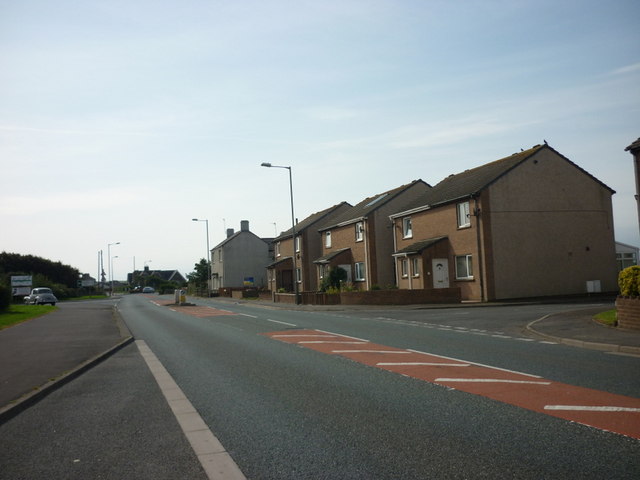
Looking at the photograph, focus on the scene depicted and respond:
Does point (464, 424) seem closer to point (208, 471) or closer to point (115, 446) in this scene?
point (208, 471)

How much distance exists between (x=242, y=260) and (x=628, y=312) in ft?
223

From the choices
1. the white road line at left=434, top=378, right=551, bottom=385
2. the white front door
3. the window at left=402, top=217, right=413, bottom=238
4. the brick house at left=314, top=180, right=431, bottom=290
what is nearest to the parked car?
the brick house at left=314, top=180, right=431, bottom=290

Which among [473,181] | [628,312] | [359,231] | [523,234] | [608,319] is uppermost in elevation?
[473,181]

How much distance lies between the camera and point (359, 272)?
45.8m

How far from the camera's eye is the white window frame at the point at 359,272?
45.0 m

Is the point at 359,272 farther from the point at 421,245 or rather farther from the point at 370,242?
the point at 421,245

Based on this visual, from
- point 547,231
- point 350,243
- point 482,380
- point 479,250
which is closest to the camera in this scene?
point 482,380

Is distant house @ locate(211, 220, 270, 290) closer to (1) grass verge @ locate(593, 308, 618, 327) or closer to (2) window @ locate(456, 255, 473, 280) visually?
(2) window @ locate(456, 255, 473, 280)

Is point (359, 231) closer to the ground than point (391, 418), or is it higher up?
higher up

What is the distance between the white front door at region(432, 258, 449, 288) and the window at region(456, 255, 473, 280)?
2.84ft

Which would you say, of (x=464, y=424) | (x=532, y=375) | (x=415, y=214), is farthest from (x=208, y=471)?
(x=415, y=214)

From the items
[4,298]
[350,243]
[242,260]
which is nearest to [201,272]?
[242,260]

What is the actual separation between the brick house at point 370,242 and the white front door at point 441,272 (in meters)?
8.36

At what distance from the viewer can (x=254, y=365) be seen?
36.4ft
